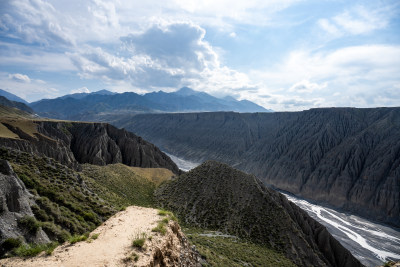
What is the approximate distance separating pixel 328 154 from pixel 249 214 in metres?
82.4

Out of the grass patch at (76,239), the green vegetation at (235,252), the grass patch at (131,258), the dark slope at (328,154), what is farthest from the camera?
the dark slope at (328,154)

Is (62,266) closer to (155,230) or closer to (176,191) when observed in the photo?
(155,230)

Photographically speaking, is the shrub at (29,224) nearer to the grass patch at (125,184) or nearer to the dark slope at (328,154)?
the grass patch at (125,184)

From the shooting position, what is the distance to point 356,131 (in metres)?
104

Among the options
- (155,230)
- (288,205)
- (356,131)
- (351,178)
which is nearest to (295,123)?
(356,131)

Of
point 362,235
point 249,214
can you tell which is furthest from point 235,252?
point 362,235

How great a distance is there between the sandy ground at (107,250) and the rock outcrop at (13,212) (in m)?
2.15

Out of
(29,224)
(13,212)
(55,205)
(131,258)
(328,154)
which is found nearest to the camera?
(131,258)

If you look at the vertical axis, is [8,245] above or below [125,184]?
above

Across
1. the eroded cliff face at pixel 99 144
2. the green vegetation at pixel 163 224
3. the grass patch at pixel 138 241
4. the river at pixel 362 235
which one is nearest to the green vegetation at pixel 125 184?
the eroded cliff face at pixel 99 144

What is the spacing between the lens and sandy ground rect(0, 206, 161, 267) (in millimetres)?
7613

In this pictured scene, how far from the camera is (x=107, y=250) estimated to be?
340 inches

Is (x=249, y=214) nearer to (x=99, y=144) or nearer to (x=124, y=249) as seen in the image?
(x=124, y=249)

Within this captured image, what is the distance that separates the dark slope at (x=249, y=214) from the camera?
102ft
